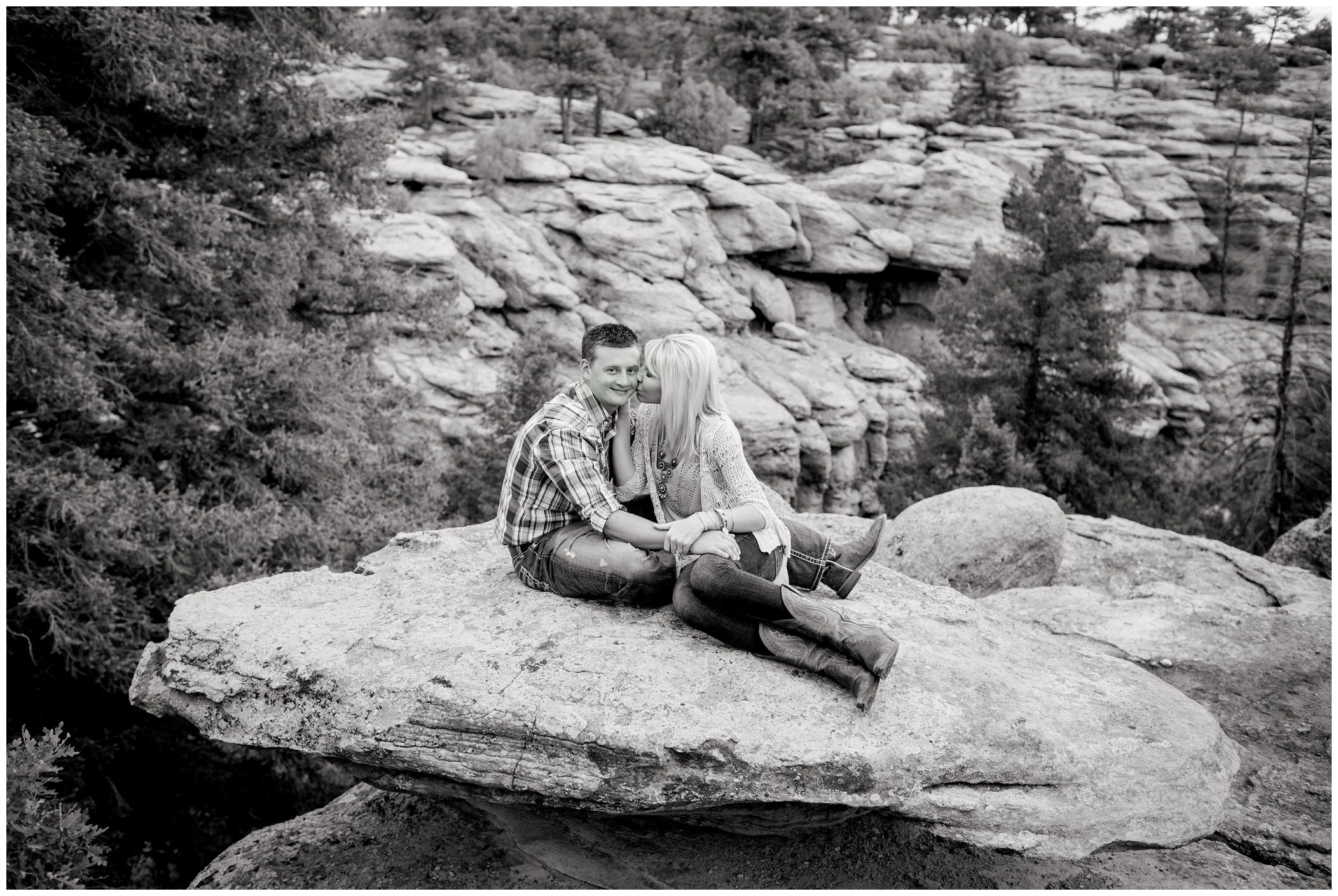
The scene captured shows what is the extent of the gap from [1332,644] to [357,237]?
13.3 metres

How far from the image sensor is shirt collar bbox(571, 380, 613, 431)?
16.7 ft

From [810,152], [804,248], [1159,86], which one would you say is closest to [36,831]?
[804,248]

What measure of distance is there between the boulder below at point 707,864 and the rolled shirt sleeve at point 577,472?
2045mm

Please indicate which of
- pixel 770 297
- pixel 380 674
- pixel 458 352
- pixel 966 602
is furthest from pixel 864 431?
pixel 380 674

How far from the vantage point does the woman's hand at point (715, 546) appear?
4.70 meters

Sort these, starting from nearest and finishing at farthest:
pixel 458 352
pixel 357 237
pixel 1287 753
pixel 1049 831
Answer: pixel 1049 831, pixel 1287 753, pixel 357 237, pixel 458 352

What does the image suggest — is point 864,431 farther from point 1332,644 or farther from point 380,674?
point 380,674

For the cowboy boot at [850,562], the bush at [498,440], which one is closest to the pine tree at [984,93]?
the bush at [498,440]

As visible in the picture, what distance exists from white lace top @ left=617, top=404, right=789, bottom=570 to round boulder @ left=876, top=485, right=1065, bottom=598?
5126 mm

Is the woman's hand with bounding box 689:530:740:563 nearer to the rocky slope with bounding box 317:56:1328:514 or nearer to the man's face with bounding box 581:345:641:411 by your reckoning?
the man's face with bounding box 581:345:641:411

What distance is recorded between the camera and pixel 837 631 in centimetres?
463

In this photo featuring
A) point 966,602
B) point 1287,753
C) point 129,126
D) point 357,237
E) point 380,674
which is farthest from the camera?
point 357,237

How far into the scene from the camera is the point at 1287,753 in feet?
21.8

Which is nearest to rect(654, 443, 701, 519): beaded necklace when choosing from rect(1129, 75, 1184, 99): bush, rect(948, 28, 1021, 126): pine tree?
rect(948, 28, 1021, 126): pine tree
